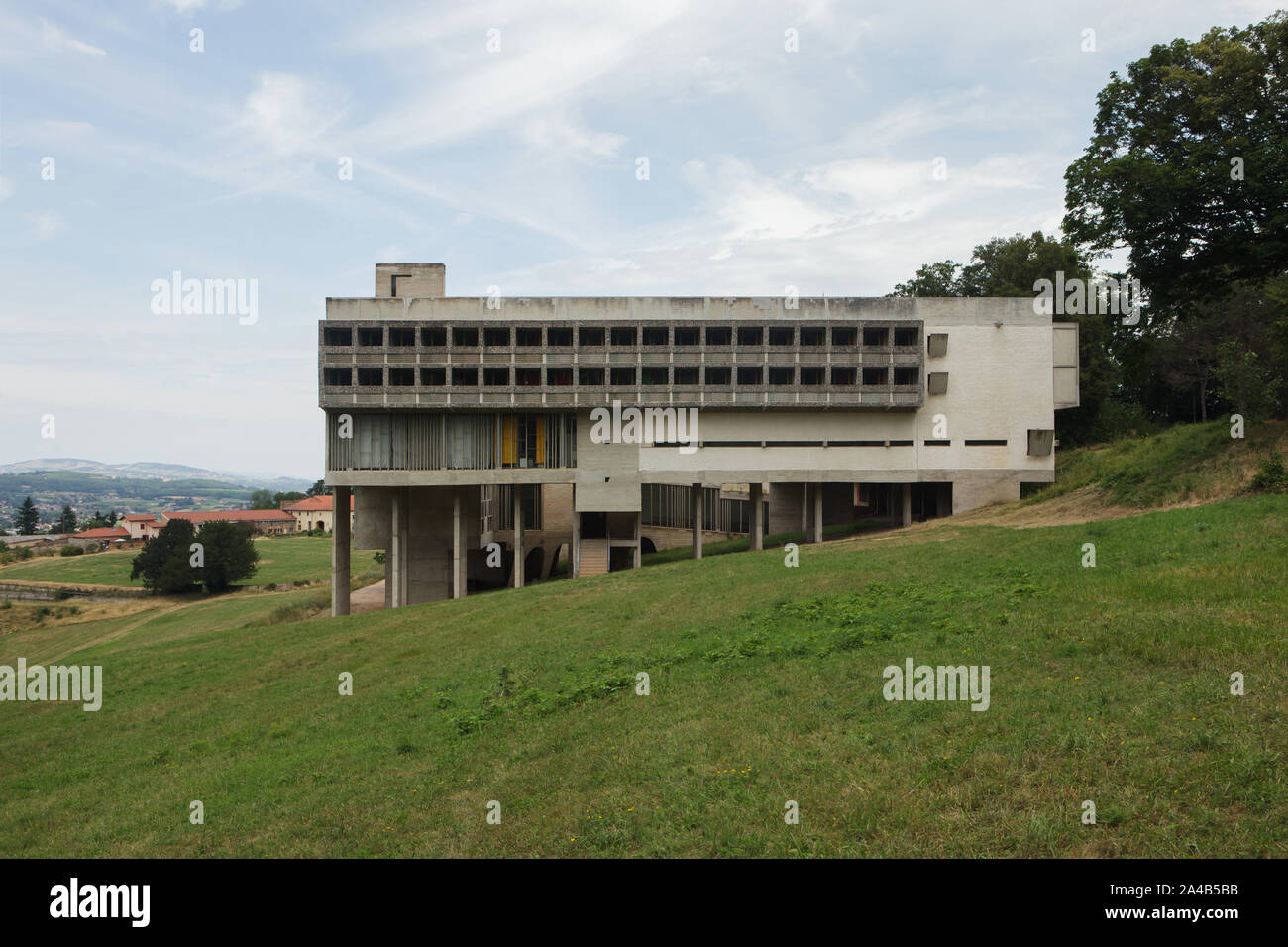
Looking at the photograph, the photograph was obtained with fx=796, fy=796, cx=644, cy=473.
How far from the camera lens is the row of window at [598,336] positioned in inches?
1614

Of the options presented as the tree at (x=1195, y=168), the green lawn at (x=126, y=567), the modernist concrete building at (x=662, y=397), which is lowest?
the green lawn at (x=126, y=567)

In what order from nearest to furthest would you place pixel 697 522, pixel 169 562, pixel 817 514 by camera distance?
pixel 817 514
pixel 697 522
pixel 169 562

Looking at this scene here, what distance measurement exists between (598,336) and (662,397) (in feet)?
15.4

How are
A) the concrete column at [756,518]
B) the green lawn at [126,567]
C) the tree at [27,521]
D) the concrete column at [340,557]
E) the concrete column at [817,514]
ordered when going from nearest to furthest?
the concrete column at [340,557] → the concrete column at [756,518] → the concrete column at [817,514] → the green lawn at [126,567] → the tree at [27,521]

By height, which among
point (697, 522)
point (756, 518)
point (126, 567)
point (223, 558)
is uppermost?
point (756, 518)

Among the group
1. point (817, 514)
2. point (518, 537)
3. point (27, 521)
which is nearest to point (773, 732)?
point (817, 514)

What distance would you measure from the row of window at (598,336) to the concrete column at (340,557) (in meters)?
8.75

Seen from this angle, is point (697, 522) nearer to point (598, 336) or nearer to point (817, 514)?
point (817, 514)

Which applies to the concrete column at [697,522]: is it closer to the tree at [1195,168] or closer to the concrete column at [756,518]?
the concrete column at [756,518]

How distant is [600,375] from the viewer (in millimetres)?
41875

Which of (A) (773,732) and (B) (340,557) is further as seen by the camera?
(B) (340,557)

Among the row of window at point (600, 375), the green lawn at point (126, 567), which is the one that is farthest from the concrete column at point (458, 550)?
the green lawn at point (126, 567)
